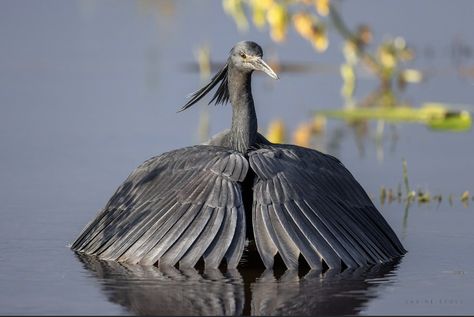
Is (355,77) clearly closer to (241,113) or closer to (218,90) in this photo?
(218,90)

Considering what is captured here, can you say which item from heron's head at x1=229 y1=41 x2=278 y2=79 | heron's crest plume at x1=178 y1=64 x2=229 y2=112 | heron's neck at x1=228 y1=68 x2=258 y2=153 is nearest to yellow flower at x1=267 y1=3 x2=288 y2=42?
heron's crest plume at x1=178 y1=64 x2=229 y2=112

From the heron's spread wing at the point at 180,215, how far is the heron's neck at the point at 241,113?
396 mm

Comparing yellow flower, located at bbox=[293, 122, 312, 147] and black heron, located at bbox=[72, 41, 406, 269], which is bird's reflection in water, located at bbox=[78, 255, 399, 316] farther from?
yellow flower, located at bbox=[293, 122, 312, 147]

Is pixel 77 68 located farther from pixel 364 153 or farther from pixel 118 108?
pixel 364 153

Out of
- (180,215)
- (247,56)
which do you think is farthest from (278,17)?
(180,215)

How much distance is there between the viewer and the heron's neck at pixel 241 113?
8.48 metres

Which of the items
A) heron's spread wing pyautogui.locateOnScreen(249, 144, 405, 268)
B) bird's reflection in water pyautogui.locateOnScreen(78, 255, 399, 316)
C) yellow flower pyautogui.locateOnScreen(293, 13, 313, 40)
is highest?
yellow flower pyautogui.locateOnScreen(293, 13, 313, 40)

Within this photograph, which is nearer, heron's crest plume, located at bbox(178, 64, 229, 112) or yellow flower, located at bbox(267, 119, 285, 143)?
heron's crest plume, located at bbox(178, 64, 229, 112)

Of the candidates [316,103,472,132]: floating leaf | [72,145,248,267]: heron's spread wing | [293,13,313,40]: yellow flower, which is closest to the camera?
[72,145,248,267]: heron's spread wing

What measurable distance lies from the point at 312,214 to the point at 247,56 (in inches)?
54.1

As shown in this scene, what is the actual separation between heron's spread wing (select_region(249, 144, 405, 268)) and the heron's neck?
0.71ft

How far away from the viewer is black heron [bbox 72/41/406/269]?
24.5ft

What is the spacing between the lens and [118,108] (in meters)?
15.1

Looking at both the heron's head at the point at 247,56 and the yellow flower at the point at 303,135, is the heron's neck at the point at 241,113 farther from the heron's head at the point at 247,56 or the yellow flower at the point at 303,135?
the yellow flower at the point at 303,135
